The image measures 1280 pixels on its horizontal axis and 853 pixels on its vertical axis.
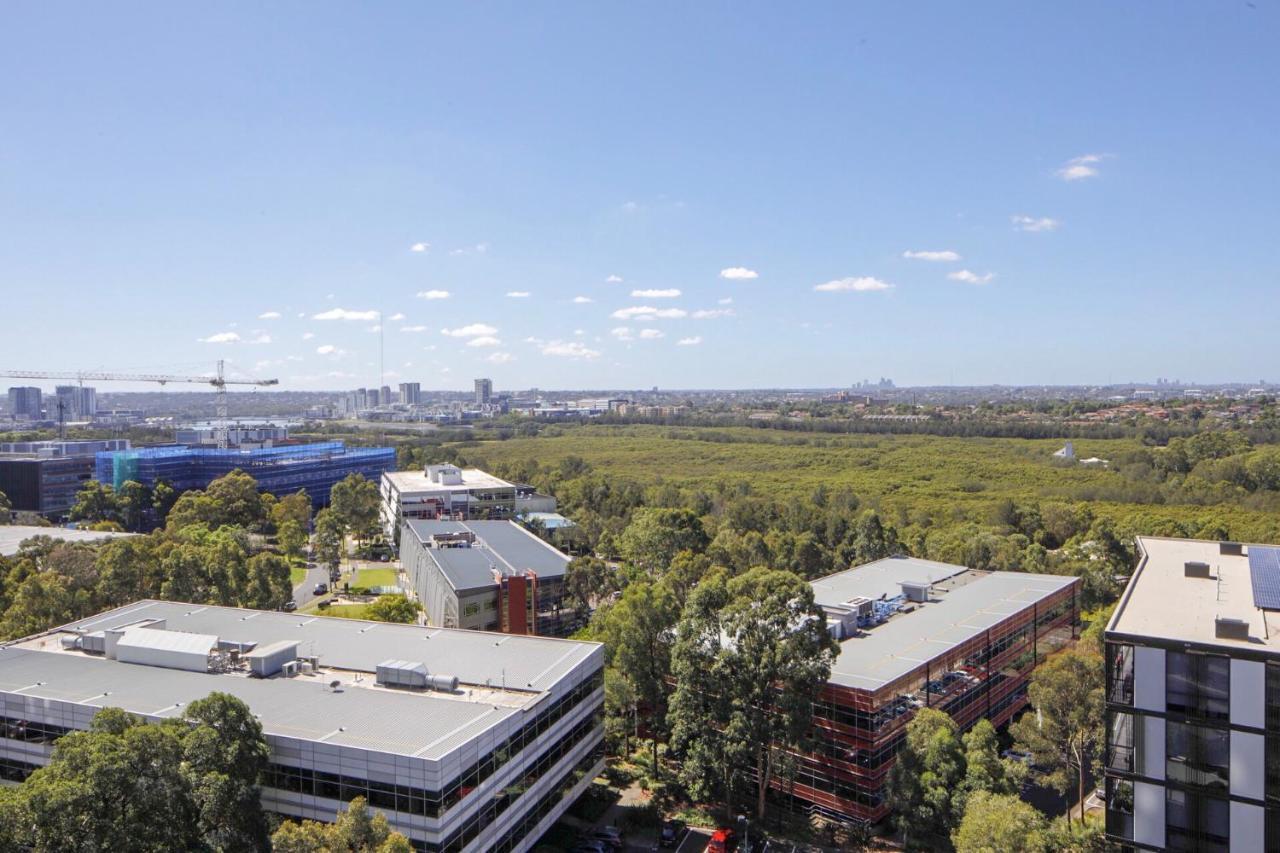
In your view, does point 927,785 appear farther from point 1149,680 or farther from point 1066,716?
point 1149,680

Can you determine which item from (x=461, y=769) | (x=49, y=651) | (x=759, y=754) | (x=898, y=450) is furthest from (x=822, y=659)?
(x=898, y=450)

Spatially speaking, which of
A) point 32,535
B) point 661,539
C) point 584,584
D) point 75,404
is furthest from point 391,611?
point 75,404

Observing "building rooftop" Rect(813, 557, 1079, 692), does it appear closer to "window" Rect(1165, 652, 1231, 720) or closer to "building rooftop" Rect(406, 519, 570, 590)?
"window" Rect(1165, 652, 1231, 720)

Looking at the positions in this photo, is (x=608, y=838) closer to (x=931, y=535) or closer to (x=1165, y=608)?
(x=1165, y=608)

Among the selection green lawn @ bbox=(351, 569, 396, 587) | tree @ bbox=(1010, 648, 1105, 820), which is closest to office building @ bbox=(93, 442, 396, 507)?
green lawn @ bbox=(351, 569, 396, 587)

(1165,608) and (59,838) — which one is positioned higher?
(1165,608)

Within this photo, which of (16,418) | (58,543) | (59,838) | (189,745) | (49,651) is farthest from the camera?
(16,418)

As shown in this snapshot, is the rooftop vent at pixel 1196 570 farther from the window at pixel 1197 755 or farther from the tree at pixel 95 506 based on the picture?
the tree at pixel 95 506
